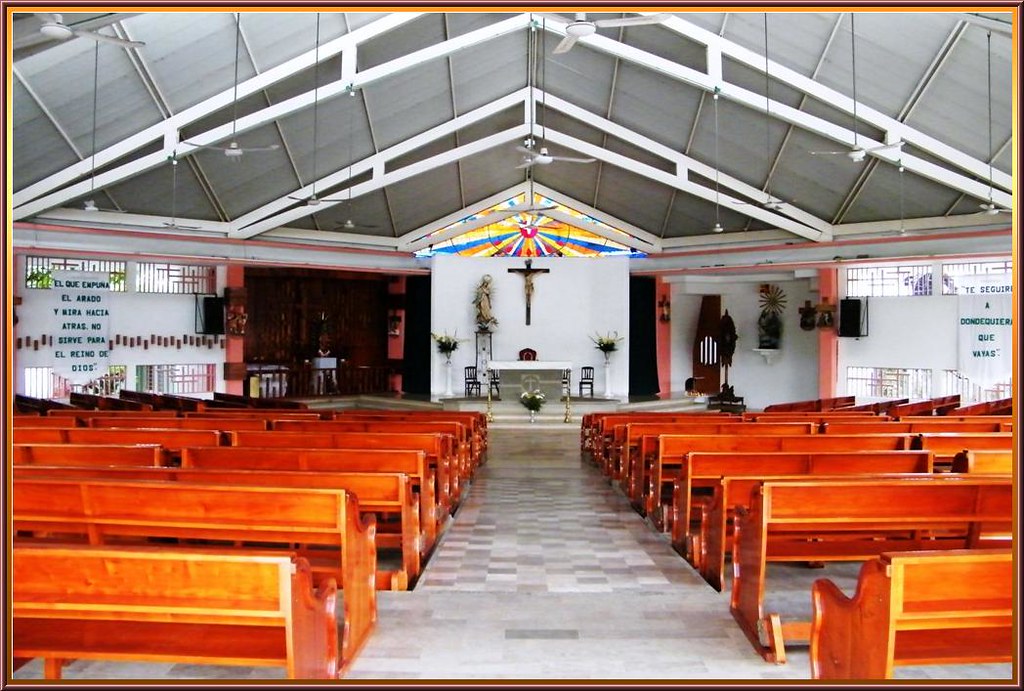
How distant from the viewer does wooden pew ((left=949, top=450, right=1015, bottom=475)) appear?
4688 millimetres

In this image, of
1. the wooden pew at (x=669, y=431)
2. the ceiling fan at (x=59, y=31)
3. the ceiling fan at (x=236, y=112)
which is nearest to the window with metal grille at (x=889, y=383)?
the wooden pew at (x=669, y=431)

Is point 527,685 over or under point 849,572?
over

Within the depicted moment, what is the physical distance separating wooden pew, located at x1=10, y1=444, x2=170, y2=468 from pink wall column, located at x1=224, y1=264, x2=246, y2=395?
11.9m

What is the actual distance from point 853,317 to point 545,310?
653 centimetres

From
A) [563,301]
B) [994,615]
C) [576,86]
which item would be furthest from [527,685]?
[563,301]

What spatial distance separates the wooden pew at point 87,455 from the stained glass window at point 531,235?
13.9m

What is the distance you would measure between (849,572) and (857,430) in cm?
237

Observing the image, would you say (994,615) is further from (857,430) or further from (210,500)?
(857,430)

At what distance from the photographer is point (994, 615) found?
8.52 ft

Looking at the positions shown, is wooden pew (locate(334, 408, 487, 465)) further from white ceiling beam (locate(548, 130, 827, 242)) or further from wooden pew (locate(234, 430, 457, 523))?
white ceiling beam (locate(548, 130, 827, 242))

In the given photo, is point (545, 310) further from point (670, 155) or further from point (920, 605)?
point (920, 605)

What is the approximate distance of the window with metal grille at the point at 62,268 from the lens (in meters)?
13.1

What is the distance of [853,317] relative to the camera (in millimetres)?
15984

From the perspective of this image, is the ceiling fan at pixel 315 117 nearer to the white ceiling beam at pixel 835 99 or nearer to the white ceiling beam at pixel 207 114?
the white ceiling beam at pixel 207 114
